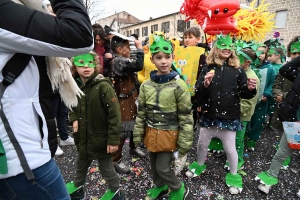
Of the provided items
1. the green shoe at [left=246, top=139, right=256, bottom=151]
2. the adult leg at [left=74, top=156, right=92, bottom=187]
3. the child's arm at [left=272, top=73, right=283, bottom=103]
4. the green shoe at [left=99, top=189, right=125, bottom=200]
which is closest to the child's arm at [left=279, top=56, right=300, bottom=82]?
the child's arm at [left=272, top=73, right=283, bottom=103]

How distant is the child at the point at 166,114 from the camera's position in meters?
2.31

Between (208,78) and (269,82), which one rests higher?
(208,78)

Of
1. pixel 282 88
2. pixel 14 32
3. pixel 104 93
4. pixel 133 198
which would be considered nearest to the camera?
pixel 14 32

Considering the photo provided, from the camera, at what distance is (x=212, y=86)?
9.05ft

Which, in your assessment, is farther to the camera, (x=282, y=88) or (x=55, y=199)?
(x=282, y=88)

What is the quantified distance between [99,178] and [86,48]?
2503 millimetres

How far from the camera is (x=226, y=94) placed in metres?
2.71

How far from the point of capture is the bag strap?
100cm

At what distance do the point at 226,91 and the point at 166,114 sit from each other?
3.04ft

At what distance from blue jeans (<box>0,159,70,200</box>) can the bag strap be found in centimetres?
5

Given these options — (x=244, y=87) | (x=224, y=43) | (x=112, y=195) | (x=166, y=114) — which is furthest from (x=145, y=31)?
(x=112, y=195)

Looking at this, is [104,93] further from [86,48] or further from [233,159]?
[233,159]

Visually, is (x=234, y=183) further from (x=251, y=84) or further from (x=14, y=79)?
(x=14, y=79)

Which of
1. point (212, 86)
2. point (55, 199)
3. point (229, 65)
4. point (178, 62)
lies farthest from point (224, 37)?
point (55, 199)
